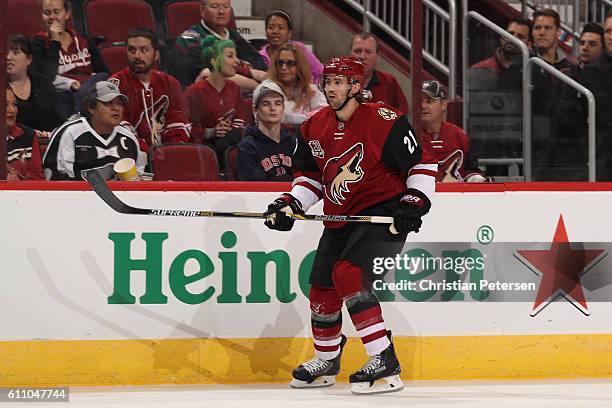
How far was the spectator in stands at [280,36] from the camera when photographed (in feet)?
24.4

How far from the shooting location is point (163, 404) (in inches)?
209

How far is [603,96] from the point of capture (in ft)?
23.2

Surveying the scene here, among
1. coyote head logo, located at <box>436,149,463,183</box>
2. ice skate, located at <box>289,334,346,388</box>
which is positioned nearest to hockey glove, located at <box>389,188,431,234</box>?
ice skate, located at <box>289,334,346,388</box>

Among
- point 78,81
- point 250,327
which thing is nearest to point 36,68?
point 78,81

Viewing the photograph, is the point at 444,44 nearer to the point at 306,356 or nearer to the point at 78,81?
the point at 78,81

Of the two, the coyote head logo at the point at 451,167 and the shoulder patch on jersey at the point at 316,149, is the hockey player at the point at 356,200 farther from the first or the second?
the coyote head logo at the point at 451,167

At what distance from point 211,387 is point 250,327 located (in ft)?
1.07

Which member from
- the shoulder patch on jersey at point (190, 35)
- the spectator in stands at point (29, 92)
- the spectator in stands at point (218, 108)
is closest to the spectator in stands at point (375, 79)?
the spectator in stands at point (218, 108)

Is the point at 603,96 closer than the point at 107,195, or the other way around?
the point at 107,195

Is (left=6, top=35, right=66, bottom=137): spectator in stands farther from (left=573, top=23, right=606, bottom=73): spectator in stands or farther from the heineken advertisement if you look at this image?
(left=573, top=23, right=606, bottom=73): spectator in stands

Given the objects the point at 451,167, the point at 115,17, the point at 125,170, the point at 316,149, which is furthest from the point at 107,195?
the point at 115,17

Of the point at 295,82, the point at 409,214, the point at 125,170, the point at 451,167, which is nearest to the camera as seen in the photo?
the point at 409,214

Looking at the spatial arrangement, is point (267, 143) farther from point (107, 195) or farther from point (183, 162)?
point (107, 195)

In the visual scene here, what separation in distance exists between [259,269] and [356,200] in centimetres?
59
